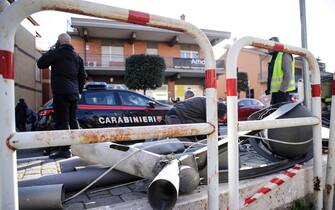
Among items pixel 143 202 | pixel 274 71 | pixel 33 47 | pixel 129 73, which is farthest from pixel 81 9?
pixel 33 47

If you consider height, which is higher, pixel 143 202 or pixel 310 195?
pixel 143 202

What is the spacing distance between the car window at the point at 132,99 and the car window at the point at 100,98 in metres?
0.27

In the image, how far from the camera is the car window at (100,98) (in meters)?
6.80

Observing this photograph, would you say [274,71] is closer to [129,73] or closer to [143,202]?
[143,202]

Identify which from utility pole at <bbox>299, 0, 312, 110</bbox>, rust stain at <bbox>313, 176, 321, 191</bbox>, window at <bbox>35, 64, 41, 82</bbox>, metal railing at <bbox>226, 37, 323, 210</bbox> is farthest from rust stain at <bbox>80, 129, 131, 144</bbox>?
window at <bbox>35, 64, 41, 82</bbox>

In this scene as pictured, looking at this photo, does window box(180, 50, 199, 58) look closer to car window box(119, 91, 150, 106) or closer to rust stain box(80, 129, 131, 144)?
car window box(119, 91, 150, 106)

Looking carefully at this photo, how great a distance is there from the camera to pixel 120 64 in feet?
79.8

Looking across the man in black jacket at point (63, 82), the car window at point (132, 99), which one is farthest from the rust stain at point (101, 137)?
the car window at point (132, 99)

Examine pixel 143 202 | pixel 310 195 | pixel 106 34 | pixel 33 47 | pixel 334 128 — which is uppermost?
pixel 106 34

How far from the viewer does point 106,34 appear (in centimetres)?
2448

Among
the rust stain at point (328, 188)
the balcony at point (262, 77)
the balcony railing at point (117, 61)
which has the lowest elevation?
the rust stain at point (328, 188)

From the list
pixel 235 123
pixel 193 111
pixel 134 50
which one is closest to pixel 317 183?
pixel 235 123

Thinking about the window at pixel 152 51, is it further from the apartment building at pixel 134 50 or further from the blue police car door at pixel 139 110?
the blue police car door at pixel 139 110

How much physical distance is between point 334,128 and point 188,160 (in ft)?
5.43
